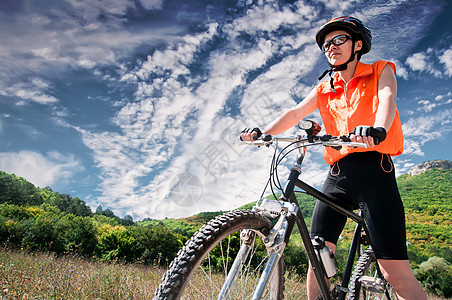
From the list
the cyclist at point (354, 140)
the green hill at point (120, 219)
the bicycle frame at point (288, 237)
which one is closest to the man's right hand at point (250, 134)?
the cyclist at point (354, 140)

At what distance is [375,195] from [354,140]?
0.62 meters

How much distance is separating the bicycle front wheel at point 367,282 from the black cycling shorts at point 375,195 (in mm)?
744

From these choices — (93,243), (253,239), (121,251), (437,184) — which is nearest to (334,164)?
(253,239)

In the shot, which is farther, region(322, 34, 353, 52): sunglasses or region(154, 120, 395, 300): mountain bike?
region(322, 34, 353, 52): sunglasses

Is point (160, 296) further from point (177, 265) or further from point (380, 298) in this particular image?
point (380, 298)

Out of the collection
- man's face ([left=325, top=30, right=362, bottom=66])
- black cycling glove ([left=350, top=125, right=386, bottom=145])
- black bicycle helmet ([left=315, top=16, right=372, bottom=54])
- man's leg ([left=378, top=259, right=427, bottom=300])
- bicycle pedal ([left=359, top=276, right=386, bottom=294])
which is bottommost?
bicycle pedal ([left=359, top=276, right=386, bottom=294])

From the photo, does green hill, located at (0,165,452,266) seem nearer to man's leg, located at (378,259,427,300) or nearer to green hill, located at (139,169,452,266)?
green hill, located at (139,169,452,266)

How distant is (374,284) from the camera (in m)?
2.79

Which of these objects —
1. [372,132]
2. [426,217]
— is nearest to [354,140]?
[372,132]

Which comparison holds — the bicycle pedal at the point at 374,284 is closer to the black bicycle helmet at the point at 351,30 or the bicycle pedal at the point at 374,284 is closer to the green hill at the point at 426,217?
the black bicycle helmet at the point at 351,30

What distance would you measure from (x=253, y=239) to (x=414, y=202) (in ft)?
126

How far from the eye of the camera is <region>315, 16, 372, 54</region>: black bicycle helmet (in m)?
2.34

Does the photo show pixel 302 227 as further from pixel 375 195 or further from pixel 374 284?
pixel 374 284

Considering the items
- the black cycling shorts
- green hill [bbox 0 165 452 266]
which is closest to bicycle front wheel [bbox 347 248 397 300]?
the black cycling shorts
